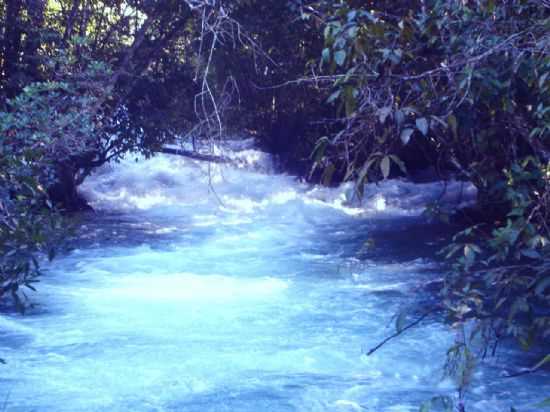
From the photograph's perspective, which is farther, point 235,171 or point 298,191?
A: point 235,171

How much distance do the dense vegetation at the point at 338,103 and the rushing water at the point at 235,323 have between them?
699mm

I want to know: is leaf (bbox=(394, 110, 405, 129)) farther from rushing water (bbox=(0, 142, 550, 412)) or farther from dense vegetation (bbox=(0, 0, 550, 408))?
rushing water (bbox=(0, 142, 550, 412))

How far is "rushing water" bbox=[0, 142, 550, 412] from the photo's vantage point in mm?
6039

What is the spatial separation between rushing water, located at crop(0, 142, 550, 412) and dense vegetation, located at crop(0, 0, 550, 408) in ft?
2.29

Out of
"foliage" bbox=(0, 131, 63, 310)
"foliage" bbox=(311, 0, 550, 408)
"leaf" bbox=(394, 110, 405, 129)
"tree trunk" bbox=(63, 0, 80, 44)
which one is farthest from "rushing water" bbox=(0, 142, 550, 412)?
"tree trunk" bbox=(63, 0, 80, 44)

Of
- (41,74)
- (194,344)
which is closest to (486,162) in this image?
(194,344)

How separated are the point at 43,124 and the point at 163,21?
6.01 m

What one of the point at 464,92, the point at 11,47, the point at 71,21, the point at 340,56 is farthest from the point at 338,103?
the point at 11,47

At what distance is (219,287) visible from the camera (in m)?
9.59

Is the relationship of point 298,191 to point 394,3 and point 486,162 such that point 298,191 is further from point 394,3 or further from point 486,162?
point 486,162

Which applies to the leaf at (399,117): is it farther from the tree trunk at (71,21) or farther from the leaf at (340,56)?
the tree trunk at (71,21)

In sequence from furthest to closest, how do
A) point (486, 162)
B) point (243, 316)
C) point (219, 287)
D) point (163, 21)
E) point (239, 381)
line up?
point (163, 21) → point (219, 287) → point (243, 316) → point (239, 381) → point (486, 162)

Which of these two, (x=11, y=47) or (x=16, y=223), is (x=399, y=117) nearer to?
(x=16, y=223)

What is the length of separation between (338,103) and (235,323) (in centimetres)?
235
